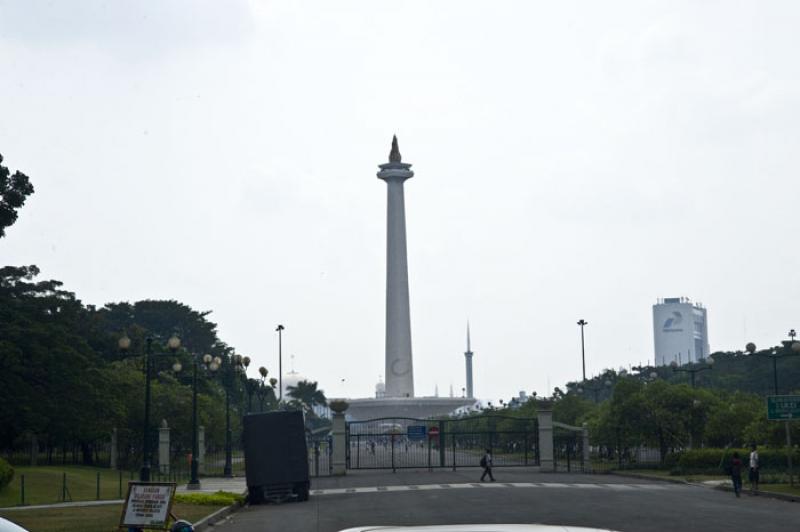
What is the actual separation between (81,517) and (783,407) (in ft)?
84.9

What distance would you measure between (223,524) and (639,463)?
127 ft

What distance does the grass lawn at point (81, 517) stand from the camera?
2716 cm

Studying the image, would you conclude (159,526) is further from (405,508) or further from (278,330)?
(278,330)

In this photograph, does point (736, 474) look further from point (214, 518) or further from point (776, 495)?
point (214, 518)

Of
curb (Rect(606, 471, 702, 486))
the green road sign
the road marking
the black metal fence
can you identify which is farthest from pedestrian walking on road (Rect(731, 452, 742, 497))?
the black metal fence

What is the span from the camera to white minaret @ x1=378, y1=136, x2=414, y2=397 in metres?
145

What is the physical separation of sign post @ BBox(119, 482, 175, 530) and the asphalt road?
7126mm

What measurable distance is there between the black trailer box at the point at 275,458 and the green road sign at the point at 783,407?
17503mm

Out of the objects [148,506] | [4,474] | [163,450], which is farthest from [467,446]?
[148,506]

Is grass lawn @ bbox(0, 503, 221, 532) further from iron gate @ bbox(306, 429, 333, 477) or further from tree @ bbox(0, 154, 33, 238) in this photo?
tree @ bbox(0, 154, 33, 238)

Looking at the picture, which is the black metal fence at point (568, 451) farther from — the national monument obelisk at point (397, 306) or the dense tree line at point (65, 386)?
the national monument obelisk at point (397, 306)

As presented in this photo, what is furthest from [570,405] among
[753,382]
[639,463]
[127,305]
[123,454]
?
[127,305]

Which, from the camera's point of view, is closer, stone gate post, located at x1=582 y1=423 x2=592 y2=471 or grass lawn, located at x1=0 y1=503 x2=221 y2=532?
grass lawn, located at x1=0 y1=503 x2=221 y2=532

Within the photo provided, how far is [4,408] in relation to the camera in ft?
180
